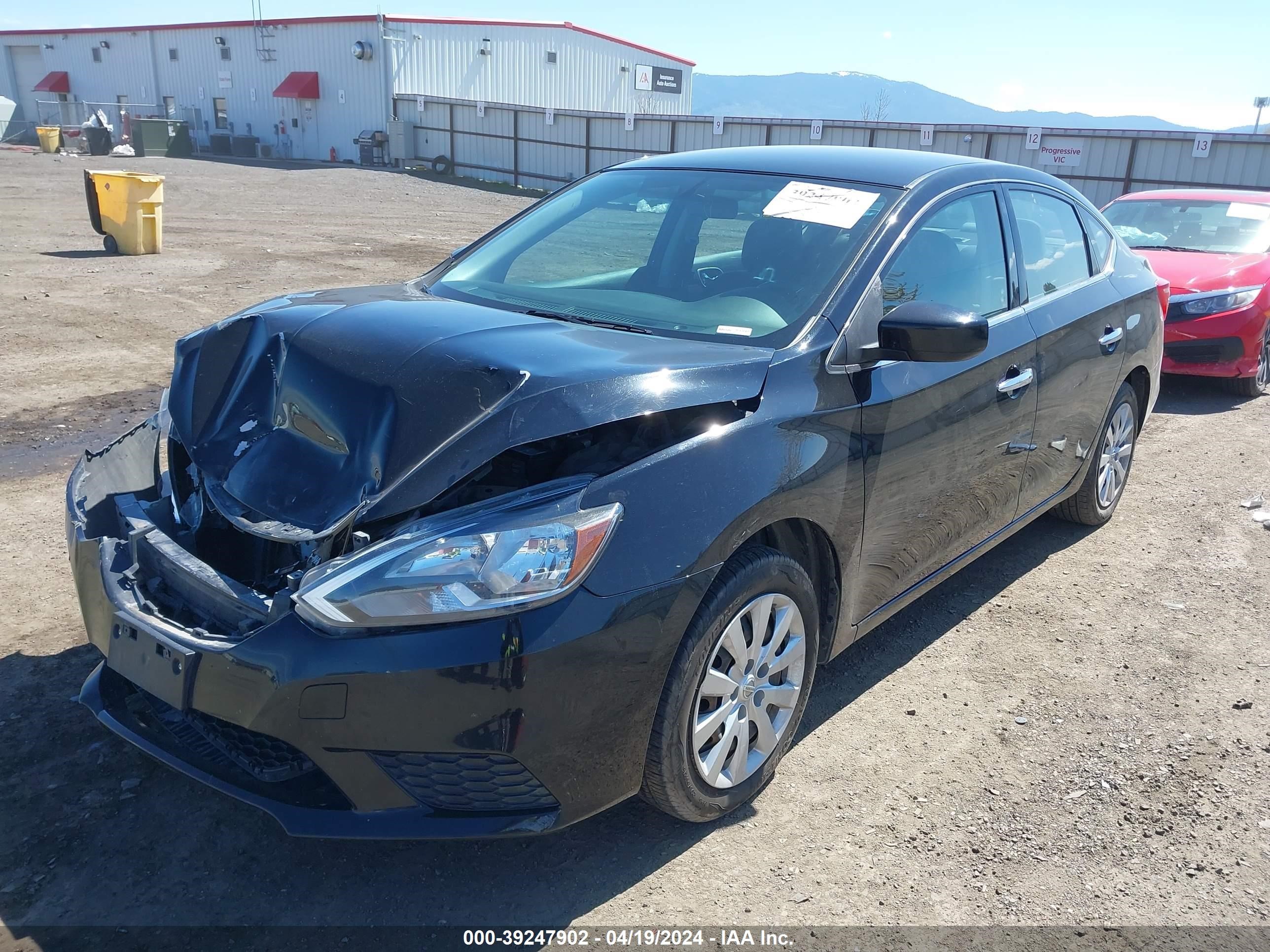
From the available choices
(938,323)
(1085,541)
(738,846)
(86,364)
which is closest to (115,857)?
(738,846)

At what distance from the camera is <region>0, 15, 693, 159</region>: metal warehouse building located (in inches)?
1555

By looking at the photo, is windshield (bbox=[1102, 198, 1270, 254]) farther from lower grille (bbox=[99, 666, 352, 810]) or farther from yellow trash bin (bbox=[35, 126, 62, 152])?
yellow trash bin (bbox=[35, 126, 62, 152])

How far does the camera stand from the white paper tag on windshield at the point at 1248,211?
9.09 m

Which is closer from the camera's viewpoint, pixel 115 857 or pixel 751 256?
pixel 115 857

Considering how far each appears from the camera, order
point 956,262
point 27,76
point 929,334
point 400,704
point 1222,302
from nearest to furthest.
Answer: point 400,704 < point 929,334 < point 956,262 < point 1222,302 < point 27,76

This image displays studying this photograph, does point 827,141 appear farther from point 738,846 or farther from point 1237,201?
point 738,846

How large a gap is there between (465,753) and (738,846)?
3.14ft

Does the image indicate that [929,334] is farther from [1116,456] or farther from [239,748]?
[1116,456]

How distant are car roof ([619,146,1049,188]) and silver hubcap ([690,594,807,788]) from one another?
1.67m

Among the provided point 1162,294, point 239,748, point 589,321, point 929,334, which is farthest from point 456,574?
point 1162,294

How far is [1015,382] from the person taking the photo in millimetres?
3785

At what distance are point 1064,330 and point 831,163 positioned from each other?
4.05 feet

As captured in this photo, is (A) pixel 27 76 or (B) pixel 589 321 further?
(A) pixel 27 76

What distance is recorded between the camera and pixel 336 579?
2.26 metres
